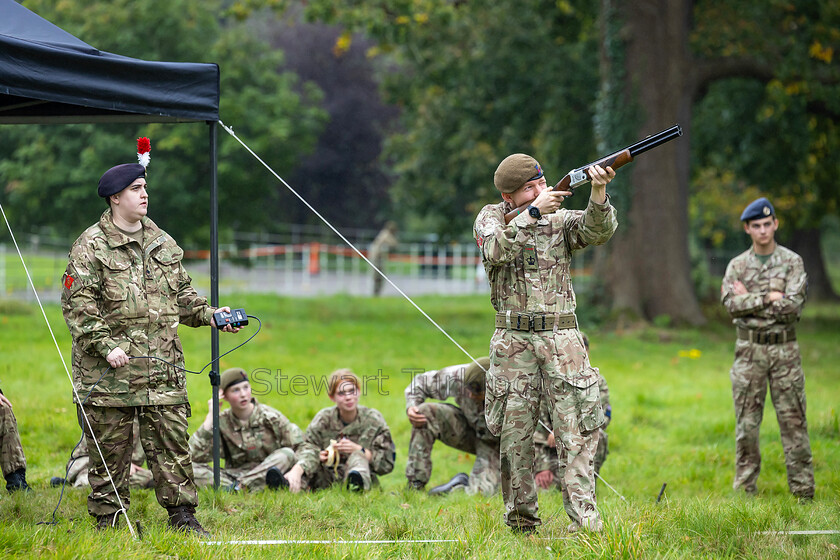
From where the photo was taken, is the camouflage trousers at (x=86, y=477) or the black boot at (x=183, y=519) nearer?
the black boot at (x=183, y=519)

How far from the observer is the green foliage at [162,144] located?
1884cm

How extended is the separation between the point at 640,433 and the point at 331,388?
385 centimetres

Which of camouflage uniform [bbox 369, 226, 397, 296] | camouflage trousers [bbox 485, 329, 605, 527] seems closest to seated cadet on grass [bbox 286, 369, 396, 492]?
camouflage trousers [bbox 485, 329, 605, 527]

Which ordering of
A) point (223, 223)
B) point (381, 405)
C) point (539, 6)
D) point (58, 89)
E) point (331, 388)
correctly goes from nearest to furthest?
point (58, 89) → point (331, 388) → point (381, 405) → point (539, 6) → point (223, 223)

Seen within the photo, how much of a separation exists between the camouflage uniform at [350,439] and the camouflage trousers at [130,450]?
1690 mm

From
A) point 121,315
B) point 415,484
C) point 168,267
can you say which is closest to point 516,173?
point 168,267

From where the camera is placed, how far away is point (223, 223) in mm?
20516

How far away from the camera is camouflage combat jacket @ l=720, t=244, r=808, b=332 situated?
6.88 metres

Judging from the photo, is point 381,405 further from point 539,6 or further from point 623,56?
point 539,6

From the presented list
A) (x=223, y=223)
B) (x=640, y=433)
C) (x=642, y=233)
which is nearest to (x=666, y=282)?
(x=642, y=233)

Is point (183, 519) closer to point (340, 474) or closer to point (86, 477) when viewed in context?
point (86, 477)

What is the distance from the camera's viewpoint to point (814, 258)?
85.1ft

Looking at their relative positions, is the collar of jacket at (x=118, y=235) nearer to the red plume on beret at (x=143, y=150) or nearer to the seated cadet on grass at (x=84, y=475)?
the red plume on beret at (x=143, y=150)

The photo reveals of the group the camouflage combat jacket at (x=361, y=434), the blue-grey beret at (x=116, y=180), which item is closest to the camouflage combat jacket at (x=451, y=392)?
the camouflage combat jacket at (x=361, y=434)
